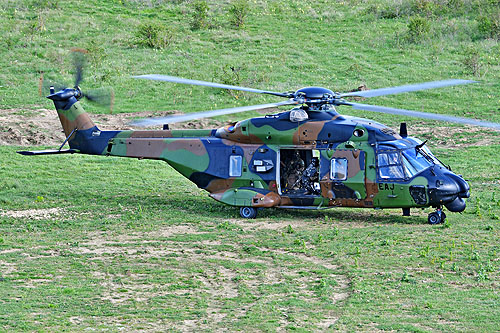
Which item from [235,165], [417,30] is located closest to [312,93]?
[235,165]

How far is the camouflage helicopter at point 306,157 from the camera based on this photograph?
1758cm

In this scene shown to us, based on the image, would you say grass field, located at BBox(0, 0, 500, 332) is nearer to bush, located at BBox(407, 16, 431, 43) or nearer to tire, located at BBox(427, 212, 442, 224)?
bush, located at BBox(407, 16, 431, 43)

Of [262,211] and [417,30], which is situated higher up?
[417,30]

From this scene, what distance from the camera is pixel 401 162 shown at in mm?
17672

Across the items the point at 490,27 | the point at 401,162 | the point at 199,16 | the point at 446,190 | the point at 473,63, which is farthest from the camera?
the point at 199,16

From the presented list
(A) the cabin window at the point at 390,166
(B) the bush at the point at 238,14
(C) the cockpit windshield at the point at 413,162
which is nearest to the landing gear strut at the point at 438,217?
(C) the cockpit windshield at the point at 413,162

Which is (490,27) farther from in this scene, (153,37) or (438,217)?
(438,217)

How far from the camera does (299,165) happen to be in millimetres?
19234

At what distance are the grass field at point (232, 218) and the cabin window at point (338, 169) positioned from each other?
113cm

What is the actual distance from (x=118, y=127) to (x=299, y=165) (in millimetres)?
10648

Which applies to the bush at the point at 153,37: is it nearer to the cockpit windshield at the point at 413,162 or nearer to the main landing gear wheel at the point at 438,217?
the cockpit windshield at the point at 413,162

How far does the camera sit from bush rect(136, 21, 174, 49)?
118 ft

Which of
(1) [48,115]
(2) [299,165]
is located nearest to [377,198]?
(2) [299,165]

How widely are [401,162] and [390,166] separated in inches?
10.8
